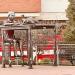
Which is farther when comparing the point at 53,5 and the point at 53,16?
the point at 53,5

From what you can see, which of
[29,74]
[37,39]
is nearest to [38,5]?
[37,39]

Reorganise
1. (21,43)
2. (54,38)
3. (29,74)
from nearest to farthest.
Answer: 1. (29,74)
2. (21,43)
3. (54,38)

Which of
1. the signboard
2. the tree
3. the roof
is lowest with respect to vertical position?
the tree

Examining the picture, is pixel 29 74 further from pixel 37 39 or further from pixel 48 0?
pixel 48 0

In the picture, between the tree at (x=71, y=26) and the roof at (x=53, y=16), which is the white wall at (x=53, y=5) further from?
the tree at (x=71, y=26)

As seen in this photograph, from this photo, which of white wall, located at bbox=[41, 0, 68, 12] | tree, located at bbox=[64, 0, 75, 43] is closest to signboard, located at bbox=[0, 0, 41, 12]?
white wall, located at bbox=[41, 0, 68, 12]

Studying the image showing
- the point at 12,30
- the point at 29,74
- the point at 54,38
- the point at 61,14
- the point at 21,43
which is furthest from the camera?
the point at 61,14

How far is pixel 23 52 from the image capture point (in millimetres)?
18453

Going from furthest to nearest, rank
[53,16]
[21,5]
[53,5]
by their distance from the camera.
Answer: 1. [53,5]
2. [21,5]
3. [53,16]

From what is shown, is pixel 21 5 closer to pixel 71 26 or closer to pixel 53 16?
pixel 53 16

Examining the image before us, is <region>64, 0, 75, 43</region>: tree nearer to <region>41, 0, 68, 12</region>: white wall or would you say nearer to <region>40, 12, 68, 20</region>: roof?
<region>40, 12, 68, 20</region>: roof

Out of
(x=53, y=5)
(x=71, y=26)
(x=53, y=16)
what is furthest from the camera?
(x=53, y=5)

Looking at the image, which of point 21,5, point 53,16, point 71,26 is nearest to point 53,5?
point 53,16

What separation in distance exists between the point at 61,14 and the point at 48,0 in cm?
256
